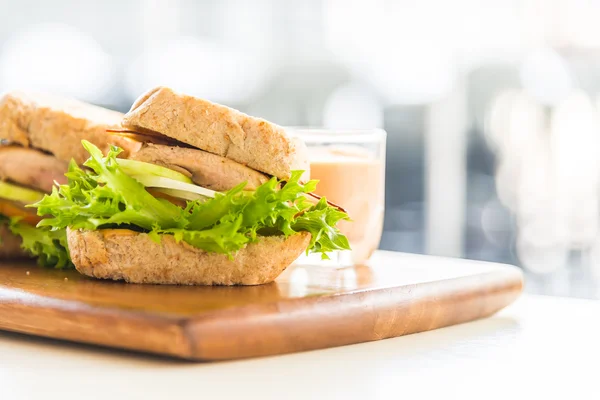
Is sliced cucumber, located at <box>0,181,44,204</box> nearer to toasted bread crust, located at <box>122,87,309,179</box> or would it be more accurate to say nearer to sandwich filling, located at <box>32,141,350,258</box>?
sandwich filling, located at <box>32,141,350,258</box>

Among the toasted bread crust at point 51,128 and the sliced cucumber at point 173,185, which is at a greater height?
the toasted bread crust at point 51,128

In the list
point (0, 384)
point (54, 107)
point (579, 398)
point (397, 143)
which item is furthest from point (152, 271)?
point (397, 143)

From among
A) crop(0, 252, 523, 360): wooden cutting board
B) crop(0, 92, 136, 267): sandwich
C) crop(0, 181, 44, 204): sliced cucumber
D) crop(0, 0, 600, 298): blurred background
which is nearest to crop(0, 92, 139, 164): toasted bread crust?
crop(0, 92, 136, 267): sandwich

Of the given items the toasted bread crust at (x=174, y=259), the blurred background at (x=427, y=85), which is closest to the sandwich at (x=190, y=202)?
the toasted bread crust at (x=174, y=259)

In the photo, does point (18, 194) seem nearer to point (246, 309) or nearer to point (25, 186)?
point (25, 186)

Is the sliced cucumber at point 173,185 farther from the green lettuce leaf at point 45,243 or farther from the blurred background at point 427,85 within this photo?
the blurred background at point 427,85

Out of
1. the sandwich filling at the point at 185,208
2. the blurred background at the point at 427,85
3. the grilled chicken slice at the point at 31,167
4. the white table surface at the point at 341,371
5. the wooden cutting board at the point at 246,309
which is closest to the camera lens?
the white table surface at the point at 341,371
